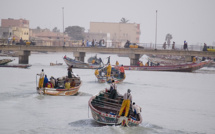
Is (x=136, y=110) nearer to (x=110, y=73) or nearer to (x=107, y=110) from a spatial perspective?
(x=107, y=110)

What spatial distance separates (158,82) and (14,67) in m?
22.4

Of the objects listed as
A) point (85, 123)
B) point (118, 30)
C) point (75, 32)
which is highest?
point (118, 30)

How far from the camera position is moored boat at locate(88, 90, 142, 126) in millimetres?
23766

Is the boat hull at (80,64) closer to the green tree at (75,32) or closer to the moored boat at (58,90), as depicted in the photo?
the moored boat at (58,90)

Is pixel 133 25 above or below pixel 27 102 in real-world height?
above

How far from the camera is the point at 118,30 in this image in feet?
596

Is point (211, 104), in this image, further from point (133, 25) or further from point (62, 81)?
point (133, 25)

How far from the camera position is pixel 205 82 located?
59188 millimetres

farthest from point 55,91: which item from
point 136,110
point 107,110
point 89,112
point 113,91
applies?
point 136,110

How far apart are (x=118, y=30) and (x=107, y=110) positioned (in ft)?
516

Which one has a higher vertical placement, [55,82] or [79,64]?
[55,82]

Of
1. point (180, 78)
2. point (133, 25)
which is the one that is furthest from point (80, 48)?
point (133, 25)

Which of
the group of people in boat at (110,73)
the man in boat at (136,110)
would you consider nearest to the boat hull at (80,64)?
the group of people in boat at (110,73)

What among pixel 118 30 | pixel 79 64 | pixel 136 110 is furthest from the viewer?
pixel 118 30
